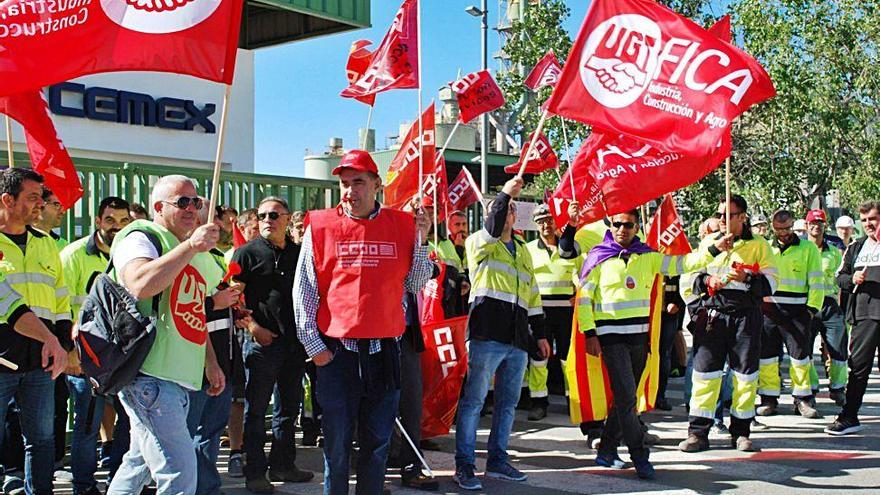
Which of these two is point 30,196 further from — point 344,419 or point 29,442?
point 344,419

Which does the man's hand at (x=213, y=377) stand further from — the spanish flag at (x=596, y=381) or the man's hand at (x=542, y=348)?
the spanish flag at (x=596, y=381)

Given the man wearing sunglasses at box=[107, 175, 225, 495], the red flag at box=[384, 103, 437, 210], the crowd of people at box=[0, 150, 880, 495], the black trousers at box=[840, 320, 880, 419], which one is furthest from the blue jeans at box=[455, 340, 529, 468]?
the black trousers at box=[840, 320, 880, 419]

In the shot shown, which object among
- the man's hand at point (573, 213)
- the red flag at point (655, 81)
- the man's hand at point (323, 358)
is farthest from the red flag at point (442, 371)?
the man's hand at point (323, 358)

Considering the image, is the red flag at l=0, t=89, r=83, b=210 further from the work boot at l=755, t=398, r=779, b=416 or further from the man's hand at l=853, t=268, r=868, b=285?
the work boot at l=755, t=398, r=779, b=416

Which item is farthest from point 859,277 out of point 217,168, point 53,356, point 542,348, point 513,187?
point 53,356

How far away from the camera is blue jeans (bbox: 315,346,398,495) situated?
5.54 metres

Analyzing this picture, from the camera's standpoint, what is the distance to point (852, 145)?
18297 millimetres

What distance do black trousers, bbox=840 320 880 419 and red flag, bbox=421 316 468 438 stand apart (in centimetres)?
379

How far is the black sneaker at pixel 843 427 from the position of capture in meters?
9.27

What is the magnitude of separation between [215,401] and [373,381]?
4.27 ft

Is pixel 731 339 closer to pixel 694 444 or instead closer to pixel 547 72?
pixel 694 444

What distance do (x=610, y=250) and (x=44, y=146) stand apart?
4483 mm

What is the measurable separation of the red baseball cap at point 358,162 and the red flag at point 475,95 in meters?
5.47

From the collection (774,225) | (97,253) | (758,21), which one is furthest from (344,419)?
(758,21)
